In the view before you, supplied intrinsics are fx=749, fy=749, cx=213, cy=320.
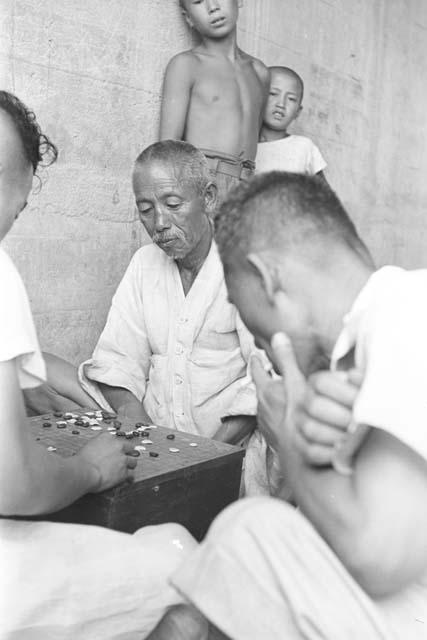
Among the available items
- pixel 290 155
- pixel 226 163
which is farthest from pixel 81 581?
pixel 290 155

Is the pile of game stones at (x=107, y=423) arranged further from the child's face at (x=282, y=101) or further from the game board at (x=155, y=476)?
the child's face at (x=282, y=101)

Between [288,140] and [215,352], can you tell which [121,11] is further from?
[215,352]

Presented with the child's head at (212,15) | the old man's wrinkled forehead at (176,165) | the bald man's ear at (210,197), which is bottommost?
the bald man's ear at (210,197)

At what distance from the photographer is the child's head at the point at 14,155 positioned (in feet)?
6.36

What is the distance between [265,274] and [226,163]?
3.20m

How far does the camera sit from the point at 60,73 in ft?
13.4

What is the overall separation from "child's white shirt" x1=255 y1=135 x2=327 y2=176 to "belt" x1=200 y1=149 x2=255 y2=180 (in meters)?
0.68

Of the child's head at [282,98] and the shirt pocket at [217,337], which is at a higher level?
the child's head at [282,98]

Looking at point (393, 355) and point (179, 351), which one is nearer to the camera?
point (393, 355)

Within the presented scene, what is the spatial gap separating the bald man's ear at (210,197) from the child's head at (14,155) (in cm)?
166

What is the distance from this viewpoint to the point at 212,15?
15.4 ft

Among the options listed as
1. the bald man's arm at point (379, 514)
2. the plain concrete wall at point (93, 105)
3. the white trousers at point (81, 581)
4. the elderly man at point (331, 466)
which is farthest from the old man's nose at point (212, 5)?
the bald man's arm at point (379, 514)

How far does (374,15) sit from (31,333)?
249 inches

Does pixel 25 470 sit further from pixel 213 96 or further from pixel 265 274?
pixel 213 96
